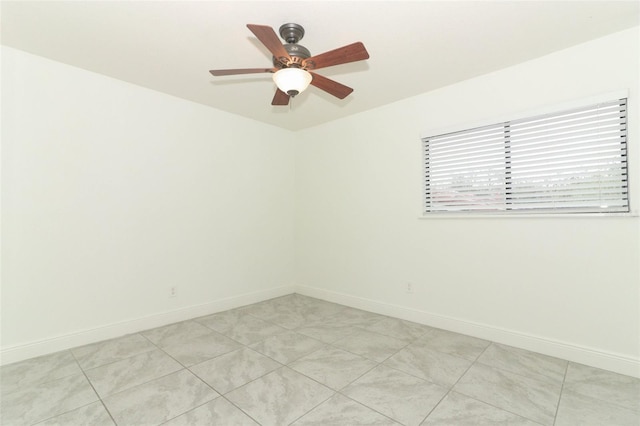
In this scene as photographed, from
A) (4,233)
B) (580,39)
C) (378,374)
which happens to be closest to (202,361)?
(378,374)

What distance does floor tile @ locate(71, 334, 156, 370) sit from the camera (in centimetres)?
235

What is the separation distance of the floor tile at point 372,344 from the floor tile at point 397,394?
0.91ft

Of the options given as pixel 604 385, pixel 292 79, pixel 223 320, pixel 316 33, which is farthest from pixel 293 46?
pixel 604 385

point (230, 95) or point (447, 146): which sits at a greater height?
point (230, 95)

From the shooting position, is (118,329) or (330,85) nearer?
(330,85)

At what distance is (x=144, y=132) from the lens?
3084mm

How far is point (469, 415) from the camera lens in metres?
1.71

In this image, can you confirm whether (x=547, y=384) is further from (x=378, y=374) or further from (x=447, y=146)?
(x=447, y=146)

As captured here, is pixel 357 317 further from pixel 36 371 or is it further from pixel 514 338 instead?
pixel 36 371

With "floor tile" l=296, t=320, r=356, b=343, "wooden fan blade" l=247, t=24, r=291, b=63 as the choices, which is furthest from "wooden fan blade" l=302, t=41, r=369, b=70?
"floor tile" l=296, t=320, r=356, b=343

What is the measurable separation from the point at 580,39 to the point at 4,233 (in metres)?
4.84

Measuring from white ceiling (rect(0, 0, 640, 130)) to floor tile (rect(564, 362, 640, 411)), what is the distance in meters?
2.56

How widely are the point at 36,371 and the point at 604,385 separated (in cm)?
414

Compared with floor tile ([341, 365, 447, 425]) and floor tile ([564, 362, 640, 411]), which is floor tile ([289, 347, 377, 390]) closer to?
floor tile ([341, 365, 447, 425])
